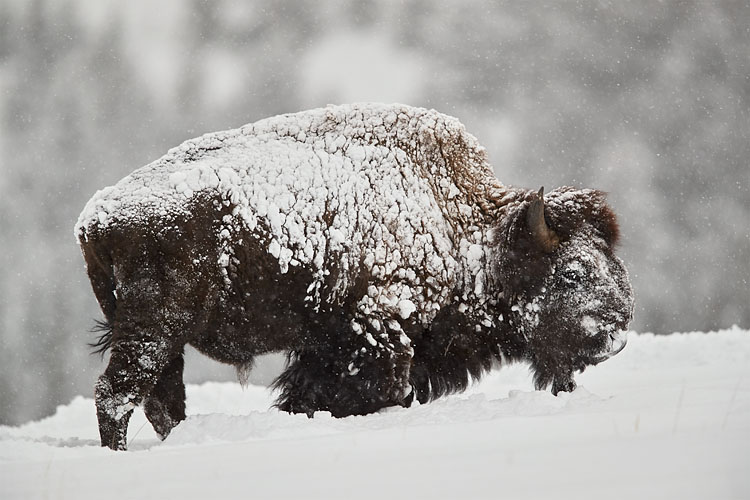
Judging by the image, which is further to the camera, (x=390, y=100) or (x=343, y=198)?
(x=390, y=100)

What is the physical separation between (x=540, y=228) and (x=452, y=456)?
232 cm

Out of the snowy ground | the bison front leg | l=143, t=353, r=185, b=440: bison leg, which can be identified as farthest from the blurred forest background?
the snowy ground

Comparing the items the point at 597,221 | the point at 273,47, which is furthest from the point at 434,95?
the point at 597,221

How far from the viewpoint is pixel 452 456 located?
7.84 feet

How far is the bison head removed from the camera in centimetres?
448

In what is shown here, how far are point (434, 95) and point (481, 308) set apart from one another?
19107mm

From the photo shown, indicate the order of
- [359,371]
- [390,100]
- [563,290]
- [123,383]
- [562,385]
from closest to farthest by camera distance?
[123,383], [359,371], [563,290], [562,385], [390,100]

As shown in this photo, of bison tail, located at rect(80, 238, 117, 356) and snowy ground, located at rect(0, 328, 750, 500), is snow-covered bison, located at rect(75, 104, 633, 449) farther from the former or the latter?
snowy ground, located at rect(0, 328, 750, 500)

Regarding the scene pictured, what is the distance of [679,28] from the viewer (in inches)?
679

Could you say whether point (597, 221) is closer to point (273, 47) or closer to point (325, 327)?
point (325, 327)

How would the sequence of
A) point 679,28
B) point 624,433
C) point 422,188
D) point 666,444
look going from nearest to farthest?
point 666,444, point 624,433, point 422,188, point 679,28

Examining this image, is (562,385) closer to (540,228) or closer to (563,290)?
(563,290)

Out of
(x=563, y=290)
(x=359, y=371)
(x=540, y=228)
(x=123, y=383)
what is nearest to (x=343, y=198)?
(x=359, y=371)

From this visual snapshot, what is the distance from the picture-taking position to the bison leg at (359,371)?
4160mm
